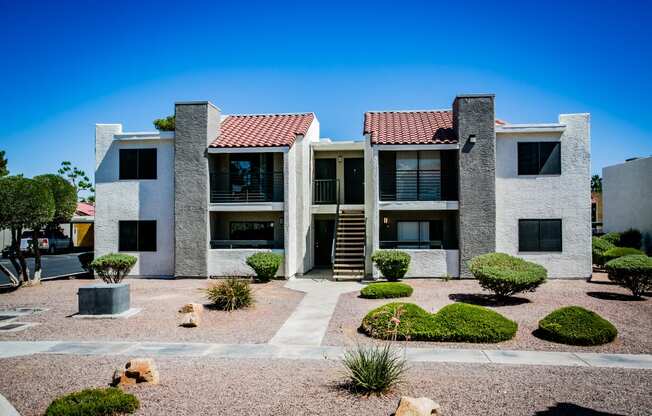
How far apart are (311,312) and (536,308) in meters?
6.16

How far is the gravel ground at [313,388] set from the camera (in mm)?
6152

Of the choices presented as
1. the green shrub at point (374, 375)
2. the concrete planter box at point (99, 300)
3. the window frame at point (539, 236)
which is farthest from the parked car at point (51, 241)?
the green shrub at point (374, 375)

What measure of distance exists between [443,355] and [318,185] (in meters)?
15.0

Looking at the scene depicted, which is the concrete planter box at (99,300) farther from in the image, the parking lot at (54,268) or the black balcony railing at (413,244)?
the parking lot at (54,268)

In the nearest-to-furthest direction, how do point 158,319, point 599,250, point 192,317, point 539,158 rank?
point 192,317 → point 158,319 → point 539,158 → point 599,250

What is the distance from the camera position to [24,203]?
54.6ft

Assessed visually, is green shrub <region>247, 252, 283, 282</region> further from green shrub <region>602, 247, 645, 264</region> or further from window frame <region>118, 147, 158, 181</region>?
green shrub <region>602, 247, 645, 264</region>

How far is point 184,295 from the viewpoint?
1545cm

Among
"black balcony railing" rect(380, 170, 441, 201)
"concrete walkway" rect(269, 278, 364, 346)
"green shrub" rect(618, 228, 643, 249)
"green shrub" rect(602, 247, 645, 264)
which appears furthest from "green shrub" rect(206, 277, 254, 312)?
"green shrub" rect(618, 228, 643, 249)

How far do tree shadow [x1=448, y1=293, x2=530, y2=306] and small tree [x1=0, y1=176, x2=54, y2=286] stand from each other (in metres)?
14.9

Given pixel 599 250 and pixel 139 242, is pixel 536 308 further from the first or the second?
pixel 139 242

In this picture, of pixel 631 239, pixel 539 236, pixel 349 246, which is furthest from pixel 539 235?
pixel 631 239

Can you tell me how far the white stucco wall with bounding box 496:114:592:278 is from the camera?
60.8ft

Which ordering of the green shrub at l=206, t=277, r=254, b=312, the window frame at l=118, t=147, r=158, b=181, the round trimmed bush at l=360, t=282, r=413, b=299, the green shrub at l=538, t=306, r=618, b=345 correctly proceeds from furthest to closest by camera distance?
the window frame at l=118, t=147, r=158, b=181 → the round trimmed bush at l=360, t=282, r=413, b=299 → the green shrub at l=206, t=277, r=254, b=312 → the green shrub at l=538, t=306, r=618, b=345
